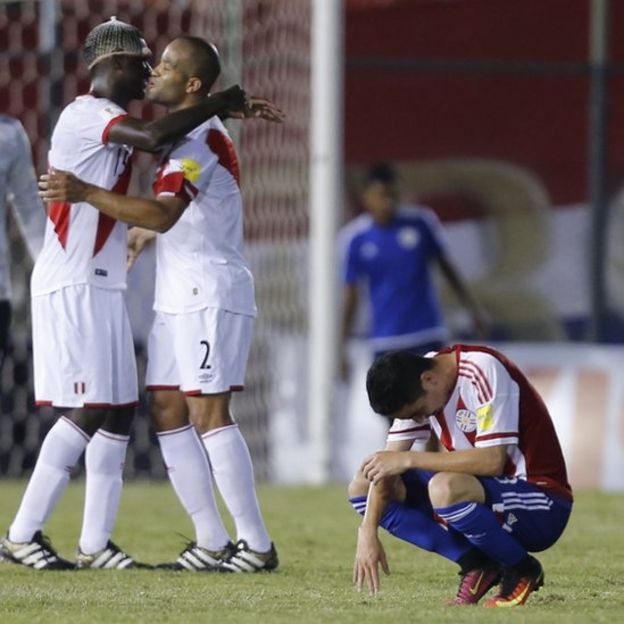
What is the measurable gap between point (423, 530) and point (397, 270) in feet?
20.2

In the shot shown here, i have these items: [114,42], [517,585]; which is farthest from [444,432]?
[114,42]

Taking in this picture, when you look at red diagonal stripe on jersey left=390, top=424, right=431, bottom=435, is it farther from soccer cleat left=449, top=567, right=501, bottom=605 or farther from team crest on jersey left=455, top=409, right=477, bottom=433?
soccer cleat left=449, top=567, right=501, bottom=605

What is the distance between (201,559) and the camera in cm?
749

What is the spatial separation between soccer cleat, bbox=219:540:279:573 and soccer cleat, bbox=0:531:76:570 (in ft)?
2.02

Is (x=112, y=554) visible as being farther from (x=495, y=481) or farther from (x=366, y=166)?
(x=366, y=166)

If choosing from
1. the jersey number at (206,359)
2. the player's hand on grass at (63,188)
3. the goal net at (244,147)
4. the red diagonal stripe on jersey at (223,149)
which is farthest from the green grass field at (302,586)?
the goal net at (244,147)

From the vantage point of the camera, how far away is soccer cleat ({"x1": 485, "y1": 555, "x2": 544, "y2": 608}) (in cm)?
608

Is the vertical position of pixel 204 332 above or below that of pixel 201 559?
above

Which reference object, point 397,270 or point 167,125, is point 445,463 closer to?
point 167,125

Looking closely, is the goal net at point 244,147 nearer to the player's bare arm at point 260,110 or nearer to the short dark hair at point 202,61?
the player's bare arm at point 260,110

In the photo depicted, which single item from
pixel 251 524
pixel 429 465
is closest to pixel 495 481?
pixel 429 465

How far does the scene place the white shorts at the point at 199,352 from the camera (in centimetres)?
741

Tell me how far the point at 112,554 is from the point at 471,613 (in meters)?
2.12

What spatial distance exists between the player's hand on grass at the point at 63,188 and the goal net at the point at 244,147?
18.6ft
